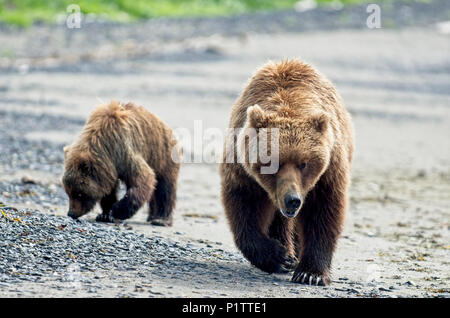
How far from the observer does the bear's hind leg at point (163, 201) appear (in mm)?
8148

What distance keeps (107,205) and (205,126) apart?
20.7ft

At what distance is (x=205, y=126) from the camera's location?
46.4ft

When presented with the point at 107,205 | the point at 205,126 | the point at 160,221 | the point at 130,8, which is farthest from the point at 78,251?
the point at 130,8

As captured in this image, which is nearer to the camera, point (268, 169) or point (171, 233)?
point (268, 169)

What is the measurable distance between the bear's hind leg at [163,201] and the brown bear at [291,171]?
1720mm

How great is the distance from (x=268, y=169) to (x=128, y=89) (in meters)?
11.5

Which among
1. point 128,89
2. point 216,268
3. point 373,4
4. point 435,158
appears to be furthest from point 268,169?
point 373,4

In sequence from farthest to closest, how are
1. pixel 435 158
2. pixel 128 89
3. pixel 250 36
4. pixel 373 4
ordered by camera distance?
1. pixel 373 4
2. pixel 250 36
3. pixel 128 89
4. pixel 435 158

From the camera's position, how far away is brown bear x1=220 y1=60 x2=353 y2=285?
562 cm

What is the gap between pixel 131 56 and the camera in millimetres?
20453

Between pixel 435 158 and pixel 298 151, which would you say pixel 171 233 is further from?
pixel 435 158

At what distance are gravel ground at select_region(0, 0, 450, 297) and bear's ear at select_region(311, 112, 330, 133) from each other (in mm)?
1160

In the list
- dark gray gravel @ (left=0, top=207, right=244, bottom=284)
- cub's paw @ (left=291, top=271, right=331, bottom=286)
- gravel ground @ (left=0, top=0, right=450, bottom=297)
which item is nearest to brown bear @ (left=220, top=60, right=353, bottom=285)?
cub's paw @ (left=291, top=271, right=331, bottom=286)

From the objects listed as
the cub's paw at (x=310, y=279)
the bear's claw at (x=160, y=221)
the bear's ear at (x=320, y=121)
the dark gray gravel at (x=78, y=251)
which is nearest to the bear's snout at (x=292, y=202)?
the bear's ear at (x=320, y=121)
